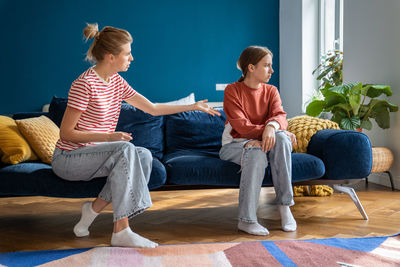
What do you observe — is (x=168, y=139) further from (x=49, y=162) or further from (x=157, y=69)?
(x=157, y=69)

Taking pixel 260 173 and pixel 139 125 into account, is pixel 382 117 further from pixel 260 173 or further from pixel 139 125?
pixel 139 125

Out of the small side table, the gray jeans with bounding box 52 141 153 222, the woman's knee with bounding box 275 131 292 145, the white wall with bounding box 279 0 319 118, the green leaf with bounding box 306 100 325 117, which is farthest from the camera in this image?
the white wall with bounding box 279 0 319 118

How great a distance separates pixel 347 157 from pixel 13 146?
1.86m

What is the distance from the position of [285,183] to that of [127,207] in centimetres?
82

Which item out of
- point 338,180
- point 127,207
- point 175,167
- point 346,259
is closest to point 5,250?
point 127,207

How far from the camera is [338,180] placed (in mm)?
2518

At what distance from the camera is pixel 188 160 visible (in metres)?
2.49

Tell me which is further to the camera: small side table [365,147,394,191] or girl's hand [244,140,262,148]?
small side table [365,147,394,191]

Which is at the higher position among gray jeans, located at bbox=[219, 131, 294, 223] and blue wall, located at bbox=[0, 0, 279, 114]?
blue wall, located at bbox=[0, 0, 279, 114]

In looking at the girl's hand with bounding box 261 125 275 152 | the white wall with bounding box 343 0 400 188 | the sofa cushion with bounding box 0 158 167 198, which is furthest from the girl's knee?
the white wall with bounding box 343 0 400 188

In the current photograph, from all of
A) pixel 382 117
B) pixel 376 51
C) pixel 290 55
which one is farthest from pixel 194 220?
pixel 290 55

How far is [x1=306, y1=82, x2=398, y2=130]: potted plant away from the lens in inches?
143

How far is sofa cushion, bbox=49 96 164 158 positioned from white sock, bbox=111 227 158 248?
856 mm

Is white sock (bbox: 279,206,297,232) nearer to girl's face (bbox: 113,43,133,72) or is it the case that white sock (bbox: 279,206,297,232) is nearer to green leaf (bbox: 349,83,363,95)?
girl's face (bbox: 113,43,133,72)
